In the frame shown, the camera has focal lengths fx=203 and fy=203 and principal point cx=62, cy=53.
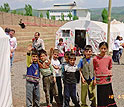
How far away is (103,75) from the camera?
14.2 ft

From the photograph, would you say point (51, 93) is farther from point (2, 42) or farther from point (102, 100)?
point (2, 42)

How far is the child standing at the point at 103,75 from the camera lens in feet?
14.1

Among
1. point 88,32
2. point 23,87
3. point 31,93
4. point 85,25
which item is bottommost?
point 23,87

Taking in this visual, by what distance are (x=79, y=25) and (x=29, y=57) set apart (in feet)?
36.7

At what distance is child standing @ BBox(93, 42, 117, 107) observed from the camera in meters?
4.30

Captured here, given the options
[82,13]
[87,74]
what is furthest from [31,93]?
[82,13]

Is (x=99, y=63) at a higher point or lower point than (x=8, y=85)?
higher

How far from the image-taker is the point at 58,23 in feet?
162

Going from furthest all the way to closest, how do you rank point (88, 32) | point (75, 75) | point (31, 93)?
point (88, 32) < point (75, 75) < point (31, 93)

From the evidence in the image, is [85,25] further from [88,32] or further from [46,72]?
[46,72]

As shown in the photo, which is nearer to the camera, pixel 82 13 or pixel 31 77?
pixel 31 77

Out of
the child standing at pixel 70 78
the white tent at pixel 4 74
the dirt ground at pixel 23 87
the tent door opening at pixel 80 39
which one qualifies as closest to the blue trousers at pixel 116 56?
the dirt ground at pixel 23 87

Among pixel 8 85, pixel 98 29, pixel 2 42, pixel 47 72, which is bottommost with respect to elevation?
pixel 8 85

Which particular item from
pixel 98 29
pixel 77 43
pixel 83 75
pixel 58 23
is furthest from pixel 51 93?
pixel 58 23
